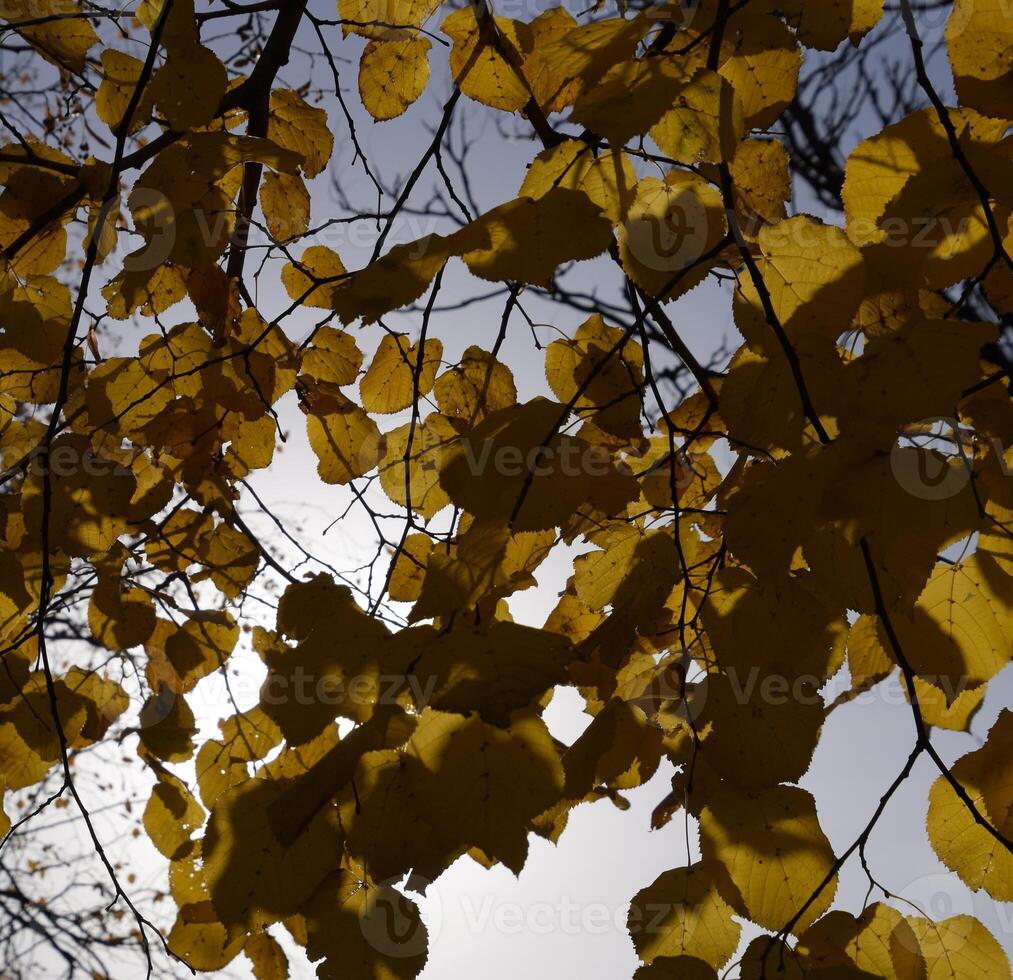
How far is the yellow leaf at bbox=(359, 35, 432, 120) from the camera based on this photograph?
151cm

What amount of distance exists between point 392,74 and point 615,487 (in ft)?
2.88

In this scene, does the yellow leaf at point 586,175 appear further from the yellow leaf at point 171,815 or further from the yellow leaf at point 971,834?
the yellow leaf at point 171,815

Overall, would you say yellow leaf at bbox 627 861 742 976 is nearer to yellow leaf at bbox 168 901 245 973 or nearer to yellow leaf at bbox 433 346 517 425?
yellow leaf at bbox 168 901 245 973

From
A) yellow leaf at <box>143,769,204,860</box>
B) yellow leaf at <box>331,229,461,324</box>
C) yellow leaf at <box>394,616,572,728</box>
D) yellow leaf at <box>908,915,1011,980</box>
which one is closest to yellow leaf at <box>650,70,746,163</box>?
yellow leaf at <box>331,229,461,324</box>

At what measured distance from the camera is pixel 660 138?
2.77ft

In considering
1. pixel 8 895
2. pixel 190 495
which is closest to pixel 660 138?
pixel 190 495

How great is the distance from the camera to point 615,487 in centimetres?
113

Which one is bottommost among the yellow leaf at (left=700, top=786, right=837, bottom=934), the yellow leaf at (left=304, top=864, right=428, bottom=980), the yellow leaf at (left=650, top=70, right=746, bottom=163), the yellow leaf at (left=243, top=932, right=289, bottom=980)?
the yellow leaf at (left=700, top=786, right=837, bottom=934)

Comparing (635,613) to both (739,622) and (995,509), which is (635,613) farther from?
(995,509)

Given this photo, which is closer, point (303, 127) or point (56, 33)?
point (56, 33)

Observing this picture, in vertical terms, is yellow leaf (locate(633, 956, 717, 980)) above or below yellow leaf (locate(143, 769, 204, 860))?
below

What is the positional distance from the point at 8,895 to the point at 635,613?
753cm

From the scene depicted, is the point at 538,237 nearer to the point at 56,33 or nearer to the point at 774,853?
the point at 774,853

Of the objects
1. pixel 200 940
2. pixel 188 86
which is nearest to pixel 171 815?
pixel 200 940
